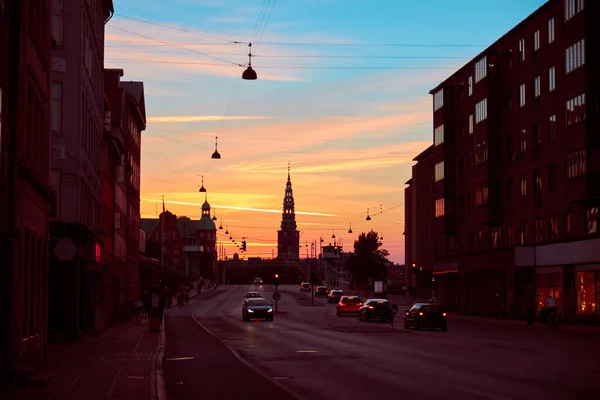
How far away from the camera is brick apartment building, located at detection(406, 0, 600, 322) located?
55.2 meters

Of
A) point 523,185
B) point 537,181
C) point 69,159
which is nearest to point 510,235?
point 523,185

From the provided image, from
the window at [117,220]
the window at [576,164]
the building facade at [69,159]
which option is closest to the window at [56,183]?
the building facade at [69,159]

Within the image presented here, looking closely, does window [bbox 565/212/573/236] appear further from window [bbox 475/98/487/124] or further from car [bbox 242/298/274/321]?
car [bbox 242/298/274/321]

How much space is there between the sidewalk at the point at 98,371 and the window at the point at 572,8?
30887 mm

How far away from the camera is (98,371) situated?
75.5ft

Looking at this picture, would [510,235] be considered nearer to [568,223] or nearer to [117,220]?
[568,223]

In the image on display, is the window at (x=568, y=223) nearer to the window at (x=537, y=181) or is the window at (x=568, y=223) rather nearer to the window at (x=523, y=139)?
the window at (x=537, y=181)

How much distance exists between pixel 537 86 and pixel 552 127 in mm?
3813

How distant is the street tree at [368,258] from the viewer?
471 ft

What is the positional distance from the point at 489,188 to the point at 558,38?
1583 centimetres

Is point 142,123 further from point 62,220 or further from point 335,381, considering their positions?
point 335,381

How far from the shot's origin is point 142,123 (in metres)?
91.2

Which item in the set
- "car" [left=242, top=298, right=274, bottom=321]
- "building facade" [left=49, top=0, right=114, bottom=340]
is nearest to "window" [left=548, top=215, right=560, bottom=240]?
"car" [left=242, top=298, right=274, bottom=321]

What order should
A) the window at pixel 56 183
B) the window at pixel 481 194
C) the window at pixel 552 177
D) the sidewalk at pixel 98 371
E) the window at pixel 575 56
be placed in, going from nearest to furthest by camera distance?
the sidewalk at pixel 98 371
the window at pixel 56 183
the window at pixel 575 56
the window at pixel 552 177
the window at pixel 481 194
